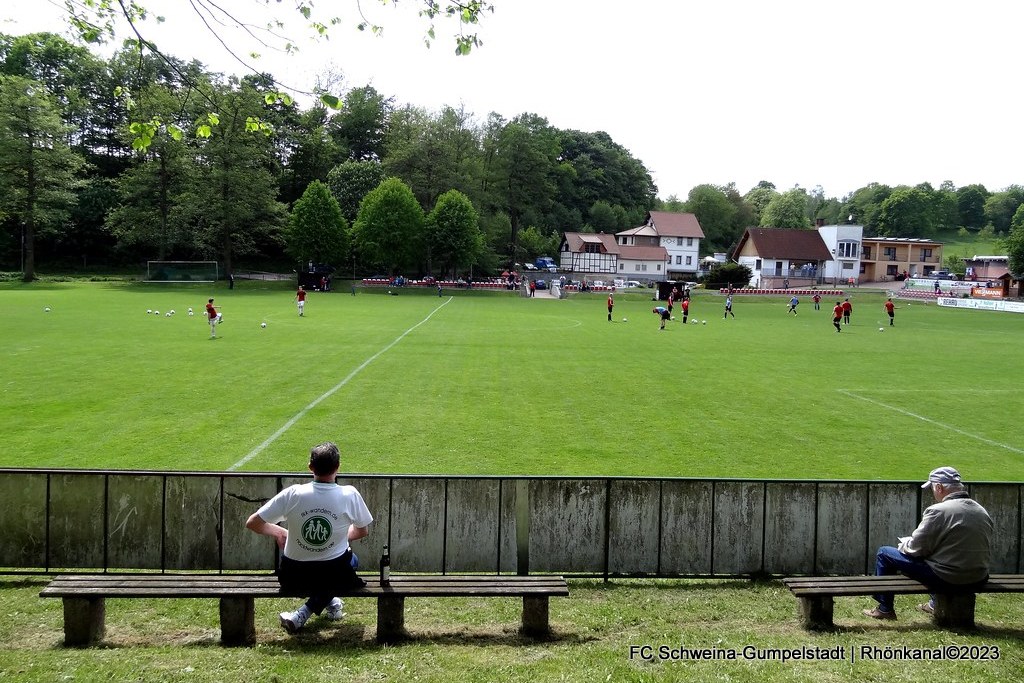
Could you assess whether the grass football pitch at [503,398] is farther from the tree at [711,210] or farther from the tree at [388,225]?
the tree at [711,210]

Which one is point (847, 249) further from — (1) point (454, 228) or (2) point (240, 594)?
(2) point (240, 594)

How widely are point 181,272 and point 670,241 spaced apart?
6040cm

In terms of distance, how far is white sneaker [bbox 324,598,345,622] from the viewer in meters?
6.36

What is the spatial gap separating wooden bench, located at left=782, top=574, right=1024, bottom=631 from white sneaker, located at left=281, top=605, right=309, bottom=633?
13.6ft

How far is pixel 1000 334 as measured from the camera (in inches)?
1526

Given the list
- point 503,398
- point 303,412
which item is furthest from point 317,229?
point 303,412

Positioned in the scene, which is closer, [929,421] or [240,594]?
[240,594]

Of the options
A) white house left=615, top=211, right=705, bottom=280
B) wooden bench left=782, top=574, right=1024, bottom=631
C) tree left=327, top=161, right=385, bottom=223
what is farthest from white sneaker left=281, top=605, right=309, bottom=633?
white house left=615, top=211, right=705, bottom=280

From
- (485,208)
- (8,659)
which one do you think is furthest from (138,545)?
(485,208)

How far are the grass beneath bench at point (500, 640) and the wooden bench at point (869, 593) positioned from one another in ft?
0.56

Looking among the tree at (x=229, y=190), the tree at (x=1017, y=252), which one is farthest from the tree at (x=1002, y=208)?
the tree at (x=229, y=190)

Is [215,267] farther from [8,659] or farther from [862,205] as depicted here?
[862,205]

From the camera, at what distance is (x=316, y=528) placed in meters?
5.94

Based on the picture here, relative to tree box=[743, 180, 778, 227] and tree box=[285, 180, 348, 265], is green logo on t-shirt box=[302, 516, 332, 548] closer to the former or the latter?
tree box=[285, 180, 348, 265]
